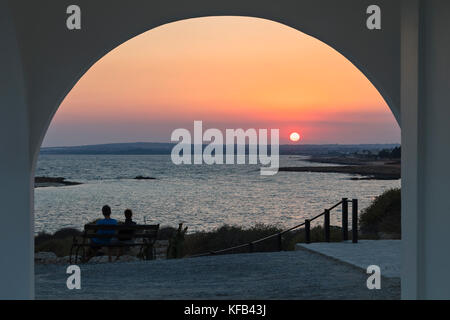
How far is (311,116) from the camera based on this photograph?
2338 cm

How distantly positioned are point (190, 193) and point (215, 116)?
55.7ft

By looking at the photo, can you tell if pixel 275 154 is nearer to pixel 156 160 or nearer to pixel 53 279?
pixel 156 160

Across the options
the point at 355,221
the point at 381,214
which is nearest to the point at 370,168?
the point at 381,214

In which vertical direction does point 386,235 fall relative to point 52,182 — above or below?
below

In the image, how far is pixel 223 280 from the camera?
8.10 m

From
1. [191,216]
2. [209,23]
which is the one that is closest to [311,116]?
[209,23]

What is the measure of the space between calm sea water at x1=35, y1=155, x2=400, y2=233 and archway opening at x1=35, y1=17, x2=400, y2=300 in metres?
0.14

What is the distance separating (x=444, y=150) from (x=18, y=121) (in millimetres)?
3347

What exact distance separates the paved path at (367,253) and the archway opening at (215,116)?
7.28 meters

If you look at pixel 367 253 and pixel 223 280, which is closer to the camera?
pixel 223 280

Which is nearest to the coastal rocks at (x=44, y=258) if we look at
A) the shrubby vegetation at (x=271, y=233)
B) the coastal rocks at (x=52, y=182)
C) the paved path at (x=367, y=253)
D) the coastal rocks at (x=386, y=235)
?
the shrubby vegetation at (x=271, y=233)

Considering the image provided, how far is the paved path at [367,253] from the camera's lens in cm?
843

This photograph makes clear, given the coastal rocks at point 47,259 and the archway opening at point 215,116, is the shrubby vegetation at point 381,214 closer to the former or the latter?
the archway opening at point 215,116

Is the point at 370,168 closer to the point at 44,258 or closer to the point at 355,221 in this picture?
the point at 44,258
